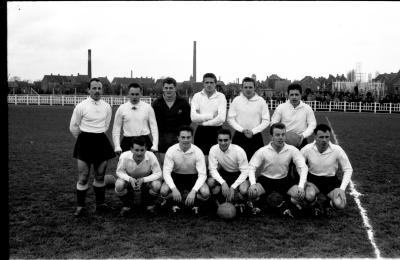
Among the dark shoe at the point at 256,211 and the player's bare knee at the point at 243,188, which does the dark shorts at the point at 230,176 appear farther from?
the dark shoe at the point at 256,211

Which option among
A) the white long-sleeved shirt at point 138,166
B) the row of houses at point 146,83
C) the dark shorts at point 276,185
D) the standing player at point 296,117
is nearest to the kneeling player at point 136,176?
the white long-sleeved shirt at point 138,166

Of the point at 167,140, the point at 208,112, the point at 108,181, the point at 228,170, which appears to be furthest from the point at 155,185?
the point at 108,181

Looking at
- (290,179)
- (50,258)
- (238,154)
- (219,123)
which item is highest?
(219,123)

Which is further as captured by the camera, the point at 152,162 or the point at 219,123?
the point at 219,123

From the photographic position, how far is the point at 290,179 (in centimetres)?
631

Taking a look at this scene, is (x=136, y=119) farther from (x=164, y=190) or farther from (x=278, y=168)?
(x=278, y=168)

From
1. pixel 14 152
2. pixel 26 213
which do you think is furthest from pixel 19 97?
pixel 26 213

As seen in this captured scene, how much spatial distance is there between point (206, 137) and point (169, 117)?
2.27 ft

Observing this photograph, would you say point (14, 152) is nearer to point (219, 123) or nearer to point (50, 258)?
point (219, 123)

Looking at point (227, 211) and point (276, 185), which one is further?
point (276, 185)

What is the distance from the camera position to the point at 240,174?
614 cm

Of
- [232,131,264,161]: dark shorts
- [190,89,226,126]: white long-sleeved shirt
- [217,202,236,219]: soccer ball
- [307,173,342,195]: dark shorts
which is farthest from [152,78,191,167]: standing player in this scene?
[307,173,342,195]: dark shorts

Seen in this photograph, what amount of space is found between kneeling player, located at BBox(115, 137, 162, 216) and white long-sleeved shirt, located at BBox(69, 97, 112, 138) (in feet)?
1.83

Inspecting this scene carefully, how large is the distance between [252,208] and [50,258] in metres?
2.91
